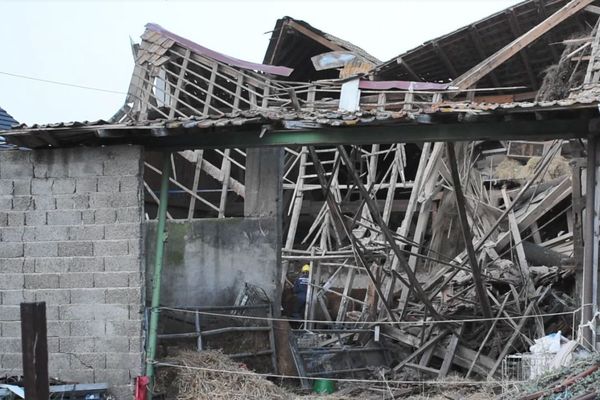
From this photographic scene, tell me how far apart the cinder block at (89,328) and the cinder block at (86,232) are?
958 mm

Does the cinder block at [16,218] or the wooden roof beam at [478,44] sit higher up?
the wooden roof beam at [478,44]

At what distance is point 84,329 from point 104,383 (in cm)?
65

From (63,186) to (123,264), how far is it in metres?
1.18

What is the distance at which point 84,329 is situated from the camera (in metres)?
8.48

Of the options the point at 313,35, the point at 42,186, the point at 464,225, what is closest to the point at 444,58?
the point at 313,35

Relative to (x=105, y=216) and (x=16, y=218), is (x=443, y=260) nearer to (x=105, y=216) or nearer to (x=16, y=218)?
(x=105, y=216)

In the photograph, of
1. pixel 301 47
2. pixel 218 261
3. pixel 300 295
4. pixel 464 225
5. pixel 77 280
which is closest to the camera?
pixel 77 280

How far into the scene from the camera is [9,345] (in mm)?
8617

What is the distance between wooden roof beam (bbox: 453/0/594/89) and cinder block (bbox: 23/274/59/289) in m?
9.26

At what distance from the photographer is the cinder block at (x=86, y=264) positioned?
850cm

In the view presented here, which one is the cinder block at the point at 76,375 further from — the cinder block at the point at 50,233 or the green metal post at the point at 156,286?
the cinder block at the point at 50,233

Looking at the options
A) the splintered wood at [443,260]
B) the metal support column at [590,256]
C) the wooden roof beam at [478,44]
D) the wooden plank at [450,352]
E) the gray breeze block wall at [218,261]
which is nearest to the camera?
the metal support column at [590,256]

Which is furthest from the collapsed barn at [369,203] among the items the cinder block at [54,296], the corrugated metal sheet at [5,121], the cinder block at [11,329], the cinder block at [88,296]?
the corrugated metal sheet at [5,121]

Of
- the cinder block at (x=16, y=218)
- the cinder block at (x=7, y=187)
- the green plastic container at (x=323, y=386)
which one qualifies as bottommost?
the green plastic container at (x=323, y=386)
